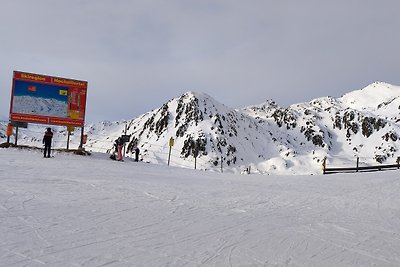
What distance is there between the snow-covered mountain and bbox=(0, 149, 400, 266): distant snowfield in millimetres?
84922

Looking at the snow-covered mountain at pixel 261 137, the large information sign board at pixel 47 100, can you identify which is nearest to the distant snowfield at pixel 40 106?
the large information sign board at pixel 47 100

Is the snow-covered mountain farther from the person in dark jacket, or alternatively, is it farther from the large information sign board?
the person in dark jacket

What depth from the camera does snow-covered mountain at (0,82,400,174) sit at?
117 meters

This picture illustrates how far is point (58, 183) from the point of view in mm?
10680

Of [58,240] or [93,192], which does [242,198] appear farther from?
[58,240]

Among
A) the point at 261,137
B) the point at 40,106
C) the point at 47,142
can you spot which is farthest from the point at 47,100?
the point at 261,137

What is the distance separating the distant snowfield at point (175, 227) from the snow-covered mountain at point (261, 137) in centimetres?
8492

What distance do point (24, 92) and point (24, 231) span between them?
2063cm

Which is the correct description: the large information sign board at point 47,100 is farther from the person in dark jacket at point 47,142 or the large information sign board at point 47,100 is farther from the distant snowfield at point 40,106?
the person in dark jacket at point 47,142

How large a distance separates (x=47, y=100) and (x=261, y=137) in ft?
411

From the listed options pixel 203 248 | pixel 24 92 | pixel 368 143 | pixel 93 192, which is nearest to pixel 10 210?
pixel 93 192

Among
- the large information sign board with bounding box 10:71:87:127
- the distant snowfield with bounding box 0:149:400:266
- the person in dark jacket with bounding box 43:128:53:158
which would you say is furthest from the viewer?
the large information sign board with bounding box 10:71:87:127

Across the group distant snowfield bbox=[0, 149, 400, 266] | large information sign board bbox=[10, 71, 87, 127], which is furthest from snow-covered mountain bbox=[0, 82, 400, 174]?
distant snowfield bbox=[0, 149, 400, 266]

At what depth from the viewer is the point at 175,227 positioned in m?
6.89
